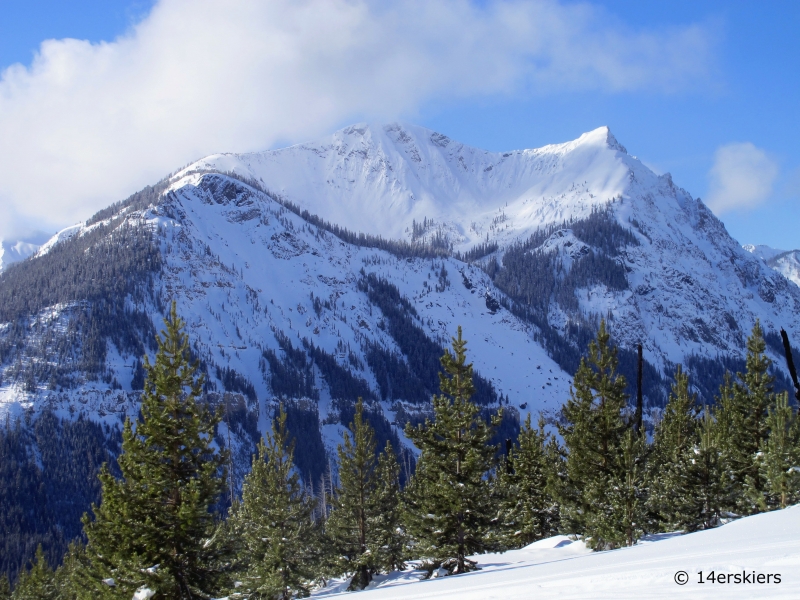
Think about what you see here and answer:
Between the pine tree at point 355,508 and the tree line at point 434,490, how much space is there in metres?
0.10

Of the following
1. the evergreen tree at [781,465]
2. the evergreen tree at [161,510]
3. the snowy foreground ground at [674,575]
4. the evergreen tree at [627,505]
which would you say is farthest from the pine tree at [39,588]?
the evergreen tree at [781,465]

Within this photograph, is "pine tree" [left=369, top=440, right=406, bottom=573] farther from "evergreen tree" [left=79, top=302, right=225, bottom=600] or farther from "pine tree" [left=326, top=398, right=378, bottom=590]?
"evergreen tree" [left=79, top=302, right=225, bottom=600]

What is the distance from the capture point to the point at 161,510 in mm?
19156

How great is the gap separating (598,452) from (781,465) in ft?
23.5

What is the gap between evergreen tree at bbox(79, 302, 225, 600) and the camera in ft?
61.0

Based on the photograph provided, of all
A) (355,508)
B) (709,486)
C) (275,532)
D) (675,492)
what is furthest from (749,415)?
(275,532)

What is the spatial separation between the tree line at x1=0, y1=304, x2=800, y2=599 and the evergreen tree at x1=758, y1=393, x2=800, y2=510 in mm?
78

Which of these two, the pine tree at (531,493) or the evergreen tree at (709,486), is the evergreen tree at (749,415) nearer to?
the evergreen tree at (709,486)

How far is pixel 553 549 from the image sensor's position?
2656cm

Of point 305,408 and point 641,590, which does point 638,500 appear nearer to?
point 641,590

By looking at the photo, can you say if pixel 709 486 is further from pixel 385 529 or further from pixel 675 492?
pixel 385 529

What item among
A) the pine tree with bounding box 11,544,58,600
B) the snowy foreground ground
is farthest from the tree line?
the pine tree with bounding box 11,544,58,600

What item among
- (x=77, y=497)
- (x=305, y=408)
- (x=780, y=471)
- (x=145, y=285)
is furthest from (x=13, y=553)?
(x=780, y=471)

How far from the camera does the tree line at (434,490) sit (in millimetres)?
19234
